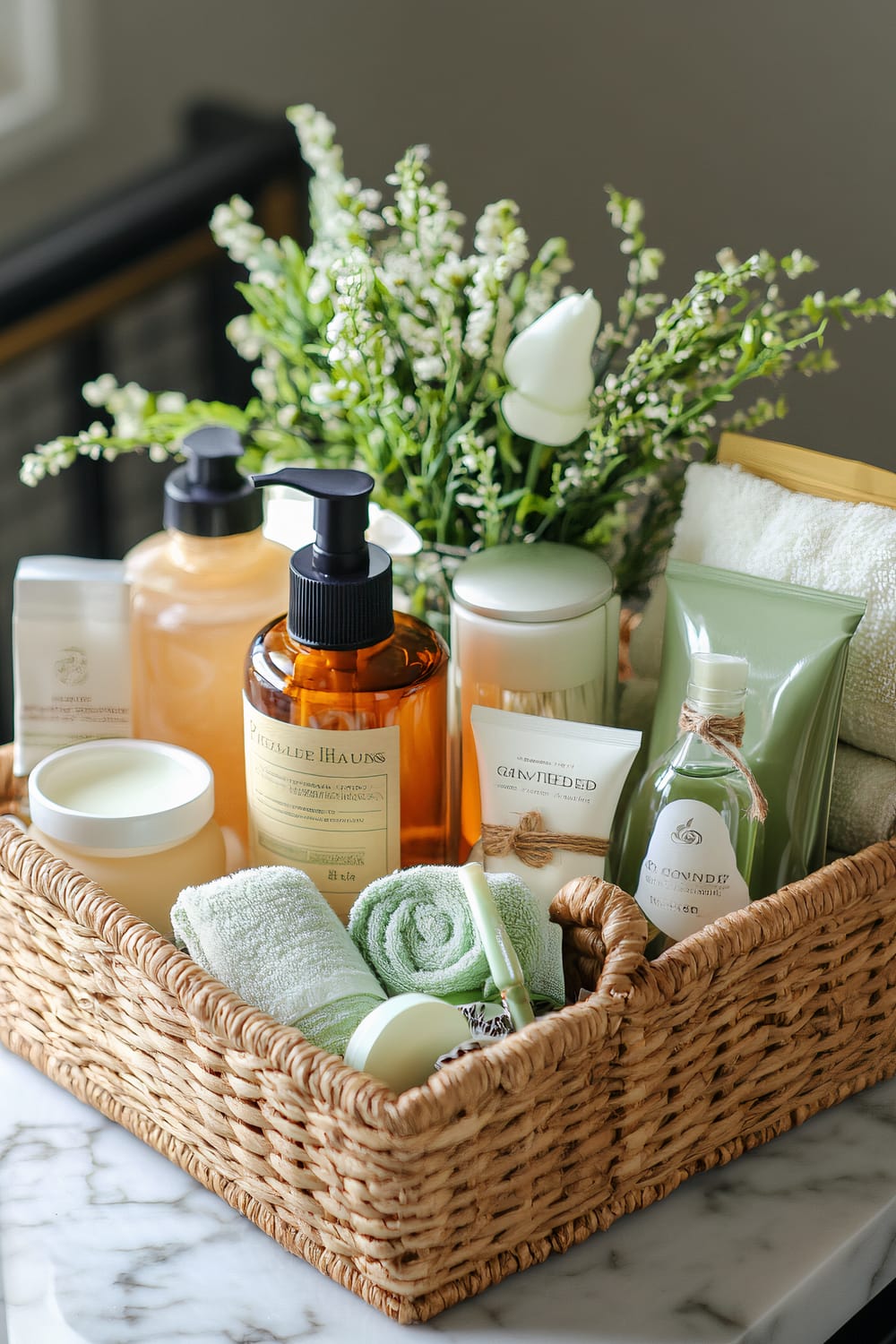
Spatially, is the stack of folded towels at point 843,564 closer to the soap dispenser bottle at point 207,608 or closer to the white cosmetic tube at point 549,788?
the white cosmetic tube at point 549,788

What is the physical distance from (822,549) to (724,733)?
0.49 ft

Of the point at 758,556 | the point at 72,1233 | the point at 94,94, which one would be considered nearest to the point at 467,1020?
the point at 72,1233

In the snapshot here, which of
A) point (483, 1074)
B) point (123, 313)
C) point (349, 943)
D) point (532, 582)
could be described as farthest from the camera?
point (123, 313)

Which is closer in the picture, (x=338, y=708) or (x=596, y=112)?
(x=338, y=708)

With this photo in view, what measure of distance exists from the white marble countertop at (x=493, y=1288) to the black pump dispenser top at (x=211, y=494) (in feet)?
1.02

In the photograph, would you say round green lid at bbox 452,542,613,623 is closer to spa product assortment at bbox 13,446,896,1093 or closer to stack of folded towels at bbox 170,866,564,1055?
spa product assortment at bbox 13,446,896,1093

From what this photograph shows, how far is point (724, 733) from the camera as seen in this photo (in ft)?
2.03

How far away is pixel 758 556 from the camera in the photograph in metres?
0.73

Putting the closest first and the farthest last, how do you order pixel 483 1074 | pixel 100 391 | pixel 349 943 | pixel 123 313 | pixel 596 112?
pixel 483 1074 < pixel 349 943 < pixel 100 391 < pixel 596 112 < pixel 123 313

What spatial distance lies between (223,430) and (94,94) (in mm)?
1207

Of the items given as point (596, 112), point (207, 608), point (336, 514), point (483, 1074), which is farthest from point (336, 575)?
point (596, 112)

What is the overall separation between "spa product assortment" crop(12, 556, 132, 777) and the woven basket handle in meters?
0.28

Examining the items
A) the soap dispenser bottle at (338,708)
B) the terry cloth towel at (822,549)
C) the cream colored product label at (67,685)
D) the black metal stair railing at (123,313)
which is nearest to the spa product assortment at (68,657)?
the cream colored product label at (67,685)

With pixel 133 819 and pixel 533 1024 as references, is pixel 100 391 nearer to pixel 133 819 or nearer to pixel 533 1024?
pixel 133 819
